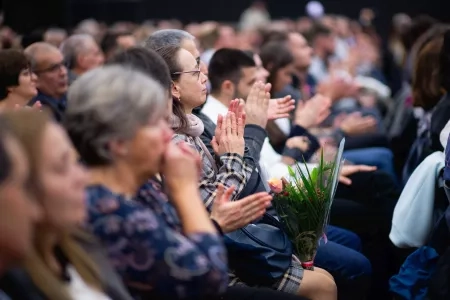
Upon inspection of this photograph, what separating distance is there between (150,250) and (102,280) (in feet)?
0.50

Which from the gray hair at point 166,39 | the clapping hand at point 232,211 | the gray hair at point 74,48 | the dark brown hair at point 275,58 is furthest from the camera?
the gray hair at point 74,48

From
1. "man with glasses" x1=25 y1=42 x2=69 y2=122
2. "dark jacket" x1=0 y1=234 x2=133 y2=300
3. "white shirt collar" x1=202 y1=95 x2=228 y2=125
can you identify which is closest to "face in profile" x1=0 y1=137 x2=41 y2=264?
"dark jacket" x1=0 y1=234 x2=133 y2=300

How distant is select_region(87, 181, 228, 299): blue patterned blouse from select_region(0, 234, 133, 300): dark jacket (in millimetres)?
54

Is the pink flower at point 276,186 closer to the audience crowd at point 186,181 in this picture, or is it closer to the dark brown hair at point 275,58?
the audience crowd at point 186,181

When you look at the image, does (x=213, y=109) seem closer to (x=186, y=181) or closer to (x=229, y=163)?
(x=229, y=163)

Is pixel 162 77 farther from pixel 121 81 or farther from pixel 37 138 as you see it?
pixel 37 138

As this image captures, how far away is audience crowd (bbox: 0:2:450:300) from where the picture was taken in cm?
195

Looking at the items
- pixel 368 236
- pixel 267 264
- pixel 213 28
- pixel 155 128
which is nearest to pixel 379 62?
pixel 213 28

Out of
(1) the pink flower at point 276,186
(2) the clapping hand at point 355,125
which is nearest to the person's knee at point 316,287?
(1) the pink flower at point 276,186

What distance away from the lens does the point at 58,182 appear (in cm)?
193

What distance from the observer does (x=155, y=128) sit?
2.23 m

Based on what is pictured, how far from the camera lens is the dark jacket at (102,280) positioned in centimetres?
196

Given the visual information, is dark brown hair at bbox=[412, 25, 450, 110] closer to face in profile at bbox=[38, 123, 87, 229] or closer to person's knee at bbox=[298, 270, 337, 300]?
person's knee at bbox=[298, 270, 337, 300]

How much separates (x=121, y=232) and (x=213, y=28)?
7125 mm
